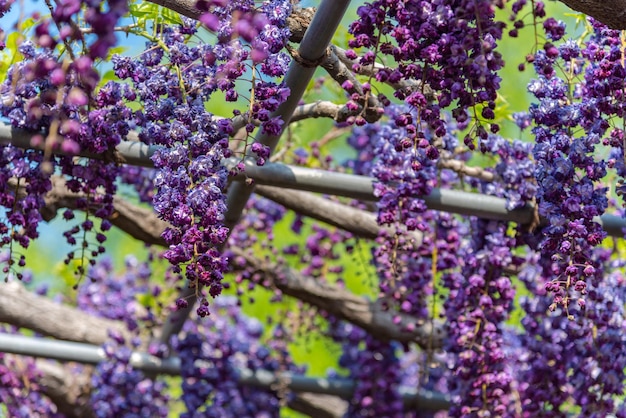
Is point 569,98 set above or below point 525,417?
above

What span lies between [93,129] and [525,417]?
1.69m

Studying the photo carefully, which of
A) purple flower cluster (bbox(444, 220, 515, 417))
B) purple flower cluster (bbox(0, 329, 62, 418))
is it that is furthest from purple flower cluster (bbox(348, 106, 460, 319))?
purple flower cluster (bbox(0, 329, 62, 418))

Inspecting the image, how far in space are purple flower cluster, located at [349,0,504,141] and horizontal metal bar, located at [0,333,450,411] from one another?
222cm

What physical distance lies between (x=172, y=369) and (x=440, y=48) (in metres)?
2.45

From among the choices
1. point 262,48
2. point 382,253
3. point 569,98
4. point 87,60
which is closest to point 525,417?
point 382,253

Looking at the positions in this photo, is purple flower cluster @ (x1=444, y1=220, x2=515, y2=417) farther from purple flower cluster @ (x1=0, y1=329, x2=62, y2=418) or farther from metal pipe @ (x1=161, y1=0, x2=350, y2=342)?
purple flower cluster @ (x1=0, y1=329, x2=62, y2=418)

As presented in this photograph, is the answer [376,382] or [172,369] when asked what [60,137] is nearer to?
[172,369]

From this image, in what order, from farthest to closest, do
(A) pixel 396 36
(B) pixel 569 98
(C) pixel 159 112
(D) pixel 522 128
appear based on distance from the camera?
(D) pixel 522 128 < (B) pixel 569 98 < (C) pixel 159 112 < (A) pixel 396 36

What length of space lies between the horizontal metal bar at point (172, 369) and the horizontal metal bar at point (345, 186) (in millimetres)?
1396

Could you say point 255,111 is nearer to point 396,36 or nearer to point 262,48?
point 262,48

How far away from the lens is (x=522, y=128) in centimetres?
287

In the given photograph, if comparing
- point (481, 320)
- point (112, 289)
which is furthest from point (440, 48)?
point (112, 289)

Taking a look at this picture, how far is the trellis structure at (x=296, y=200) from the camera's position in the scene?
7.00 feet

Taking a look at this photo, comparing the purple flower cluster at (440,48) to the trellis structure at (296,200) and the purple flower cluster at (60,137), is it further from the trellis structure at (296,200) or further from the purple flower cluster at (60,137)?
the purple flower cluster at (60,137)
